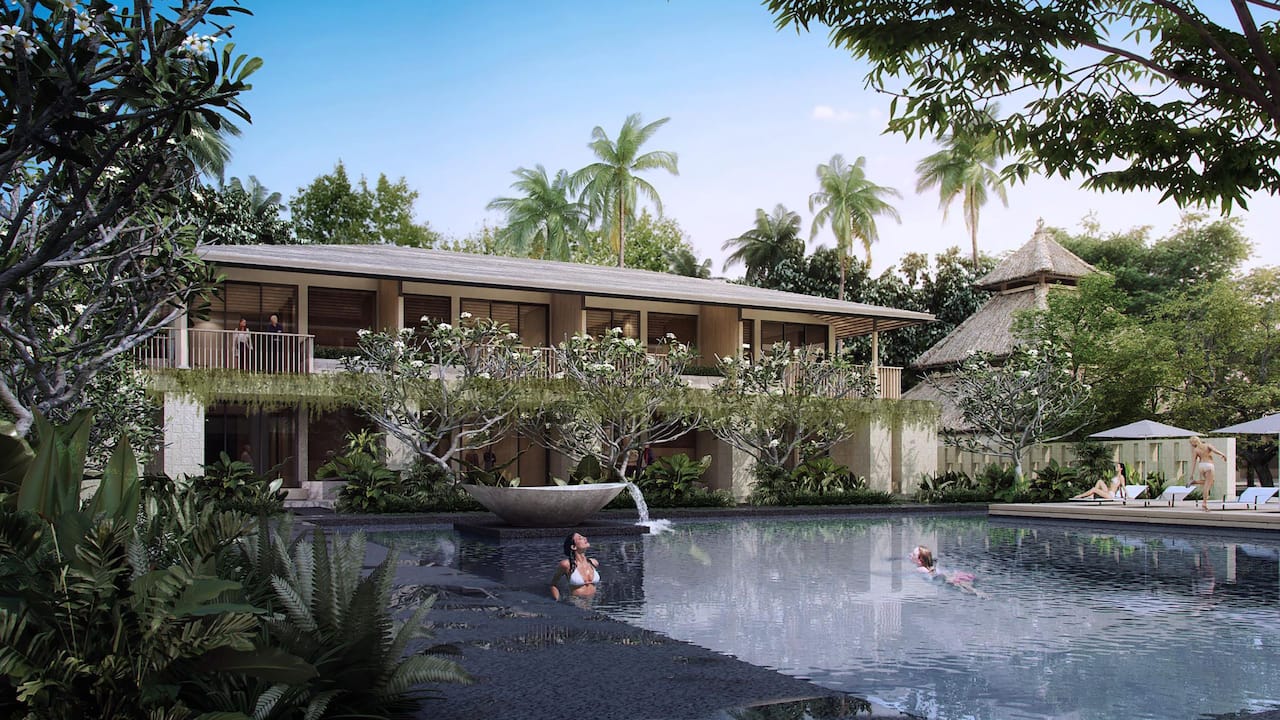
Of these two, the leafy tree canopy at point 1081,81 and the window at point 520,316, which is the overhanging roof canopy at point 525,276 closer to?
the window at point 520,316

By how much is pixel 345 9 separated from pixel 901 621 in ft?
88.3

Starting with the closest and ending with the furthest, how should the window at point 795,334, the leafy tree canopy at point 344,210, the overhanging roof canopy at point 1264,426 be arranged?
the overhanging roof canopy at point 1264,426 → the window at point 795,334 → the leafy tree canopy at point 344,210

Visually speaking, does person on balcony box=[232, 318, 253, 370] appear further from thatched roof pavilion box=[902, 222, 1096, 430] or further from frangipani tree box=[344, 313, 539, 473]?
thatched roof pavilion box=[902, 222, 1096, 430]

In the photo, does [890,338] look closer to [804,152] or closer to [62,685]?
[804,152]

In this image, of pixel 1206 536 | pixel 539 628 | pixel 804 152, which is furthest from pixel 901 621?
pixel 804 152

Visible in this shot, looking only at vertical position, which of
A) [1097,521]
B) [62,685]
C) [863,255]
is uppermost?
[863,255]

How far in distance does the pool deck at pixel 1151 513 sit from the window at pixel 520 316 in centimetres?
1223

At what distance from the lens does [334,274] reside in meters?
24.2

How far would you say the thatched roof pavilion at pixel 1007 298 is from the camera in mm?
37094

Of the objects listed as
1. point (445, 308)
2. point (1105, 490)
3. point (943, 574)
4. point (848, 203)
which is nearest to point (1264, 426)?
point (1105, 490)

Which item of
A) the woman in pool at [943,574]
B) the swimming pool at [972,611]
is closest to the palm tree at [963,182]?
the swimming pool at [972,611]

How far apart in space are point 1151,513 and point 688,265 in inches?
1219

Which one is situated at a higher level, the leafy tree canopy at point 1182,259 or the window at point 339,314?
the leafy tree canopy at point 1182,259

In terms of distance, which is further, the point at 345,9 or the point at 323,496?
the point at 345,9
